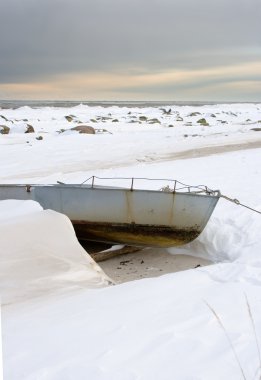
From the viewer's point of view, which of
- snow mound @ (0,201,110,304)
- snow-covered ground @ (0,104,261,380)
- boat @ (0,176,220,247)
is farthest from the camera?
boat @ (0,176,220,247)

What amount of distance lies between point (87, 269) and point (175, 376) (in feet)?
6.54

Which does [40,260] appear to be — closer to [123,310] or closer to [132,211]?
[123,310]

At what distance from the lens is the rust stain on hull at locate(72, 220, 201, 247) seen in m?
6.33

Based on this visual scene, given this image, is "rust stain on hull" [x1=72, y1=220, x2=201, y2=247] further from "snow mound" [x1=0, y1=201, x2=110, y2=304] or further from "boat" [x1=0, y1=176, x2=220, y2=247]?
"snow mound" [x1=0, y1=201, x2=110, y2=304]

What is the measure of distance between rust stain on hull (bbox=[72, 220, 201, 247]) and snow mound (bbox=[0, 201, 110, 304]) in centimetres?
153

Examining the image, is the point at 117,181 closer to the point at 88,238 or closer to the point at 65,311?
the point at 88,238

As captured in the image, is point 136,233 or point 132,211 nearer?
point 132,211

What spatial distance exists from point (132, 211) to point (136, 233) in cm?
38

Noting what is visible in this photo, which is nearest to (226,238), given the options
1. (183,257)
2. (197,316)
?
(183,257)

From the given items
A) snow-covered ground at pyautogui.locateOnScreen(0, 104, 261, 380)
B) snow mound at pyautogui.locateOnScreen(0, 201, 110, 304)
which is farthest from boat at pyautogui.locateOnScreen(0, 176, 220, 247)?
snow mound at pyautogui.locateOnScreen(0, 201, 110, 304)

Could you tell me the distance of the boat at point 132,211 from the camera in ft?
20.1

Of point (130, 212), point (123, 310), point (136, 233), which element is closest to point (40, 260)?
point (123, 310)

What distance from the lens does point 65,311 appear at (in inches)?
141

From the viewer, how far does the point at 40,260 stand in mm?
4434
